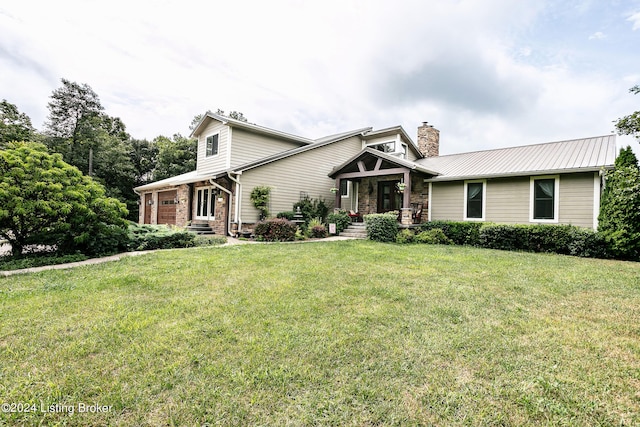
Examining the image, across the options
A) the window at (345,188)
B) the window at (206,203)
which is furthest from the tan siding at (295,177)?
the window at (206,203)

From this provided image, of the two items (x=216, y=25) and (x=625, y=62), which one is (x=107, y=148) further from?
(x=625, y=62)

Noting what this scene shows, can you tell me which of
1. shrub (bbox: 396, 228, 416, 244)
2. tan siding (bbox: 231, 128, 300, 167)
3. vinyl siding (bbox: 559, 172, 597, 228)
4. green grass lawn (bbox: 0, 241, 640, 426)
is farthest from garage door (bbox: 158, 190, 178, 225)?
vinyl siding (bbox: 559, 172, 597, 228)

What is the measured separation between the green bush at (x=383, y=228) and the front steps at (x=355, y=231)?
0.85 m

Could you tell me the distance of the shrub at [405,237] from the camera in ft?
35.0

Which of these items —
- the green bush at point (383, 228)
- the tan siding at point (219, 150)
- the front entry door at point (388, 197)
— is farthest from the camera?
the front entry door at point (388, 197)

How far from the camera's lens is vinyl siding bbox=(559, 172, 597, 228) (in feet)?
30.6

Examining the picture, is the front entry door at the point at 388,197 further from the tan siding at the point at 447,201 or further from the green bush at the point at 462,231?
the green bush at the point at 462,231

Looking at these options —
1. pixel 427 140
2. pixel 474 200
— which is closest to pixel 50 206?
pixel 474 200

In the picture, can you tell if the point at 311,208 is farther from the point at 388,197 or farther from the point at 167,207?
the point at 167,207

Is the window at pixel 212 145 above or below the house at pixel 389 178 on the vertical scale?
above

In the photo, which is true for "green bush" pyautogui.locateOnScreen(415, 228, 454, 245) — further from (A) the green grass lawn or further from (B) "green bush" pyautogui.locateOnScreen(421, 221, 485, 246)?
(A) the green grass lawn

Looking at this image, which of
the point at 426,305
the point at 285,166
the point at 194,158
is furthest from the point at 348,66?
the point at 194,158

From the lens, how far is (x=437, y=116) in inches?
662

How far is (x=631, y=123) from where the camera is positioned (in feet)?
15.1
